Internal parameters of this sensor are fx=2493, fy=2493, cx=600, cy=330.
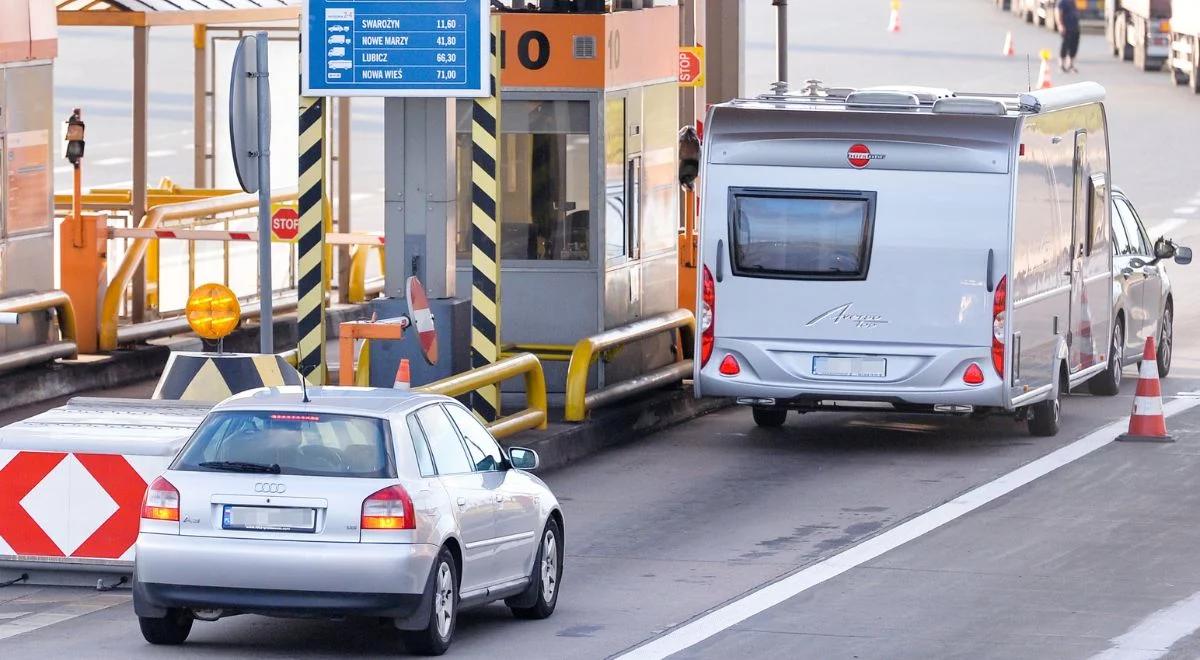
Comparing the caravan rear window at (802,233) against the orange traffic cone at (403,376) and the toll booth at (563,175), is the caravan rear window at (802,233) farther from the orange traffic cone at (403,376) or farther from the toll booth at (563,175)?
the orange traffic cone at (403,376)


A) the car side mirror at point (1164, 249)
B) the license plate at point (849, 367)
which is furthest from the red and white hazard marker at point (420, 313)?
the car side mirror at point (1164, 249)

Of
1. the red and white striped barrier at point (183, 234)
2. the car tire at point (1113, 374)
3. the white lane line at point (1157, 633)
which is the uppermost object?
the red and white striped barrier at point (183, 234)

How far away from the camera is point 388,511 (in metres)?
10.8

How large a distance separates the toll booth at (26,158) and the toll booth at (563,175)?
140 inches

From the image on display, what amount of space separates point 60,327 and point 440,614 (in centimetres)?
993

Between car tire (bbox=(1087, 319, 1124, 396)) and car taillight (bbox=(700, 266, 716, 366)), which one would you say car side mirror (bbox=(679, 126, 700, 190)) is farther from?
car tire (bbox=(1087, 319, 1124, 396))

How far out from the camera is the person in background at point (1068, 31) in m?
53.6

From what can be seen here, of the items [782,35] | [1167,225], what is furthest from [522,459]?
[1167,225]

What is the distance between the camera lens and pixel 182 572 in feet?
35.6

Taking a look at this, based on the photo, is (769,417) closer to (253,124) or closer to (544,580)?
(253,124)

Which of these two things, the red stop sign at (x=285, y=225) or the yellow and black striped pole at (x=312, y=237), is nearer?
the yellow and black striped pole at (x=312, y=237)

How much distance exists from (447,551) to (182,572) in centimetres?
120

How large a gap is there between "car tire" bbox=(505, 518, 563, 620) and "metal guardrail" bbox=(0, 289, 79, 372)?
787 cm

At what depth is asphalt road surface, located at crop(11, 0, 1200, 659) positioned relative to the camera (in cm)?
1170
